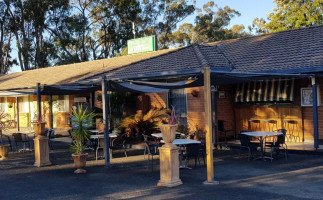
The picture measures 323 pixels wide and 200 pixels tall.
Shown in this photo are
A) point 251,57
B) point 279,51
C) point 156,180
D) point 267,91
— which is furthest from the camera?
point 251,57

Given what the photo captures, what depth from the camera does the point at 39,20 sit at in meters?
34.8

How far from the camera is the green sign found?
21.8m

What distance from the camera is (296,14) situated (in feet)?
93.3

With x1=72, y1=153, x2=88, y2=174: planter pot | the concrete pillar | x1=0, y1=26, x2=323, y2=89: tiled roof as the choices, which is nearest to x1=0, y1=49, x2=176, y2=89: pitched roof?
x1=0, y1=26, x2=323, y2=89: tiled roof

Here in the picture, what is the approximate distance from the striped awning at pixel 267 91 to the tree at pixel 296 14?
51.6 feet

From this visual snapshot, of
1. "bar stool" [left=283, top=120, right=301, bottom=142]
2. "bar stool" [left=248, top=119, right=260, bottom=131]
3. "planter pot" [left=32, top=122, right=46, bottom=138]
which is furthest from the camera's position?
"bar stool" [left=248, top=119, right=260, bottom=131]

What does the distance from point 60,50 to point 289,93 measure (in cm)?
2770

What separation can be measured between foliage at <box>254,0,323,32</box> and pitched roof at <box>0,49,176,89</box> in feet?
44.7

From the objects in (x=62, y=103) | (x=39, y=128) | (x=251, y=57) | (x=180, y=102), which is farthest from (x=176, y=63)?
(x=62, y=103)

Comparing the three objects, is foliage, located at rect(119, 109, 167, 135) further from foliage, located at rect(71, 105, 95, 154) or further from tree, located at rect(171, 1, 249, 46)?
tree, located at rect(171, 1, 249, 46)

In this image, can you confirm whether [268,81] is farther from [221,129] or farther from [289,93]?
[221,129]

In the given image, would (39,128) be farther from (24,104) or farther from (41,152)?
(24,104)

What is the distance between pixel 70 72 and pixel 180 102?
869cm

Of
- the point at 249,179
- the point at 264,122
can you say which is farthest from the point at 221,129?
the point at 249,179
